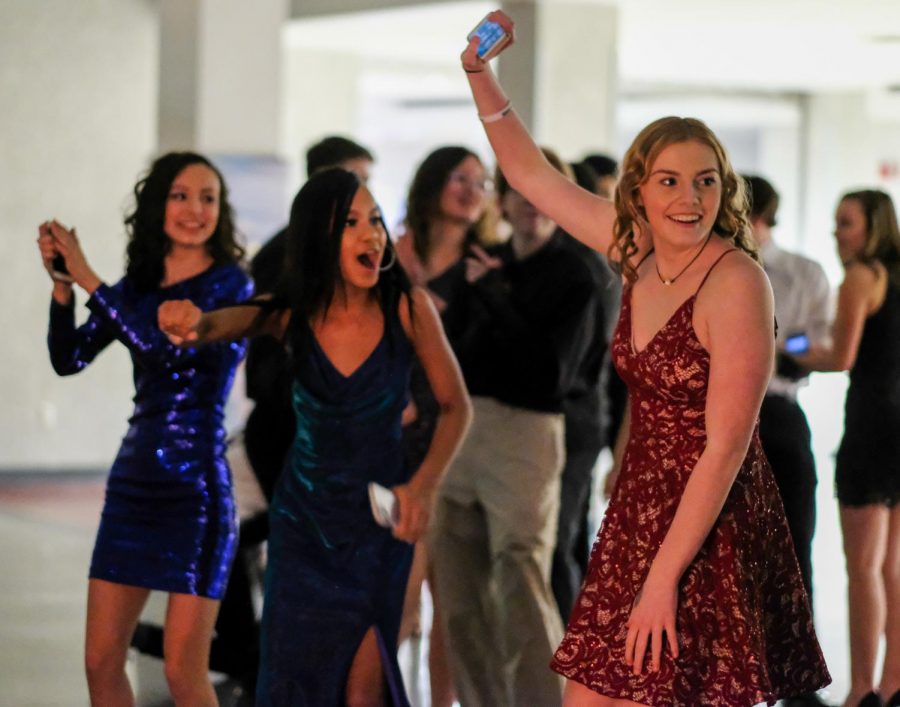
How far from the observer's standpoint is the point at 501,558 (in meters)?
4.88

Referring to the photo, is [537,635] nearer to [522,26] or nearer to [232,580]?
[232,580]

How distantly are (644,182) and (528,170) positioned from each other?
45 centimetres

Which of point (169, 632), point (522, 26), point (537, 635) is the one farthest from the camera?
point (522, 26)

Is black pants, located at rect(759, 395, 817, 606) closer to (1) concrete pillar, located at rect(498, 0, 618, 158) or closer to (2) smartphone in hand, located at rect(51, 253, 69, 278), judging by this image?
(2) smartphone in hand, located at rect(51, 253, 69, 278)

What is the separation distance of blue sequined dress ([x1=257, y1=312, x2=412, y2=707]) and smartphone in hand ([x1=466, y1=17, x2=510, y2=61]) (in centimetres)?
72

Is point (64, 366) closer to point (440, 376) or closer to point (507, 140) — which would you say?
point (440, 376)

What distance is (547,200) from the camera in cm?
336

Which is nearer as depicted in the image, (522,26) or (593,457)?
(593,457)

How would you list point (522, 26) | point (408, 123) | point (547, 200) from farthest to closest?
point (408, 123) → point (522, 26) → point (547, 200)

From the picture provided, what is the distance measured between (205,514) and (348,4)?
387 inches

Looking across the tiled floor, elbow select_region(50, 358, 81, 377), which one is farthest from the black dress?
elbow select_region(50, 358, 81, 377)

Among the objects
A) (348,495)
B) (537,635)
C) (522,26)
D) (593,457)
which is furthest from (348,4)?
(348,495)

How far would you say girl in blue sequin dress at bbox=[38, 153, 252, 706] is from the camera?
391 centimetres

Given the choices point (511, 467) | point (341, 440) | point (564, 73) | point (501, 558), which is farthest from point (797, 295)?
point (564, 73)
